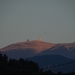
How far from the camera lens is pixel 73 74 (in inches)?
3132

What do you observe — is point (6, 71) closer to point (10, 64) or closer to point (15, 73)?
point (15, 73)

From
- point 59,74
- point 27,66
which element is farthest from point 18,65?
point 59,74

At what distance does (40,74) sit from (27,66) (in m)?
7.06

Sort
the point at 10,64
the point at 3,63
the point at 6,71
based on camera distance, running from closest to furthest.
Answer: the point at 6,71 < the point at 3,63 < the point at 10,64

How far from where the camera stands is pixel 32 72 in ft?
246

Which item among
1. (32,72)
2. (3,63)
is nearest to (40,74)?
(32,72)

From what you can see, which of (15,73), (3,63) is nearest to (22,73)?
(15,73)

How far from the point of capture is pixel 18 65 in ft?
270

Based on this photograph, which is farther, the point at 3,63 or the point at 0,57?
the point at 0,57

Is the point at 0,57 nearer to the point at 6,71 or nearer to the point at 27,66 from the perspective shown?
the point at 27,66

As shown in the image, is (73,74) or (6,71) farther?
(73,74)

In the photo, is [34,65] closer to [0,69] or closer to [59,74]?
[59,74]


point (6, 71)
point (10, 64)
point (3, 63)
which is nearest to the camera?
point (6, 71)

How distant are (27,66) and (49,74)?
617 cm
